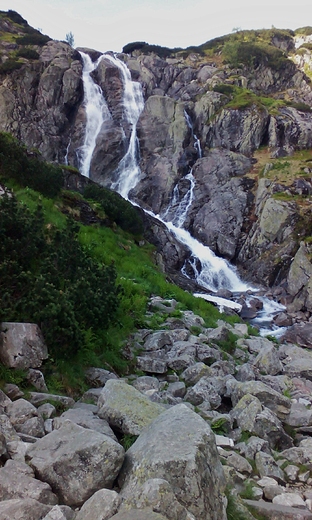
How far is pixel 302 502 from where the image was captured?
14.8ft

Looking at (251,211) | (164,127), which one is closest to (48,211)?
(251,211)

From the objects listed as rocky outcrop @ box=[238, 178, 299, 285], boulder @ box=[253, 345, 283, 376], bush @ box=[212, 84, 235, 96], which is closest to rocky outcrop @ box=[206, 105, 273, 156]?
bush @ box=[212, 84, 235, 96]

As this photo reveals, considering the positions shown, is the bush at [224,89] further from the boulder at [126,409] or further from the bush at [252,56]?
the boulder at [126,409]

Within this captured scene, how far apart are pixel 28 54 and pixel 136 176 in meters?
22.1

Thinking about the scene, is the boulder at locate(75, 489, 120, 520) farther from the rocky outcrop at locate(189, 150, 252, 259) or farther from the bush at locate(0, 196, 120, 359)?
the rocky outcrop at locate(189, 150, 252, 259)

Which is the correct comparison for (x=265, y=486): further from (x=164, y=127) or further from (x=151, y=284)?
(x=164, y=127)

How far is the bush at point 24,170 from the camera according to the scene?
47.5 ft

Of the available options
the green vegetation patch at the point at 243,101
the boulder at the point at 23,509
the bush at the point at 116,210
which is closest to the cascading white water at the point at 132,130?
the green vegetation patch at the point at 243,101

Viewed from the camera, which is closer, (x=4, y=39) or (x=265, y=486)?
(x=265, y=486)

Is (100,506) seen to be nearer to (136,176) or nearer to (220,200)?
(220,200)

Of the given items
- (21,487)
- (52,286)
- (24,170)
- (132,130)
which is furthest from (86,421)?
(132,130)

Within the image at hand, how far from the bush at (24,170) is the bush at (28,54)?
39.1 meters

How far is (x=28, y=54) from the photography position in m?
49.2

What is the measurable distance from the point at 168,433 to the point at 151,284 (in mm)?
10140
